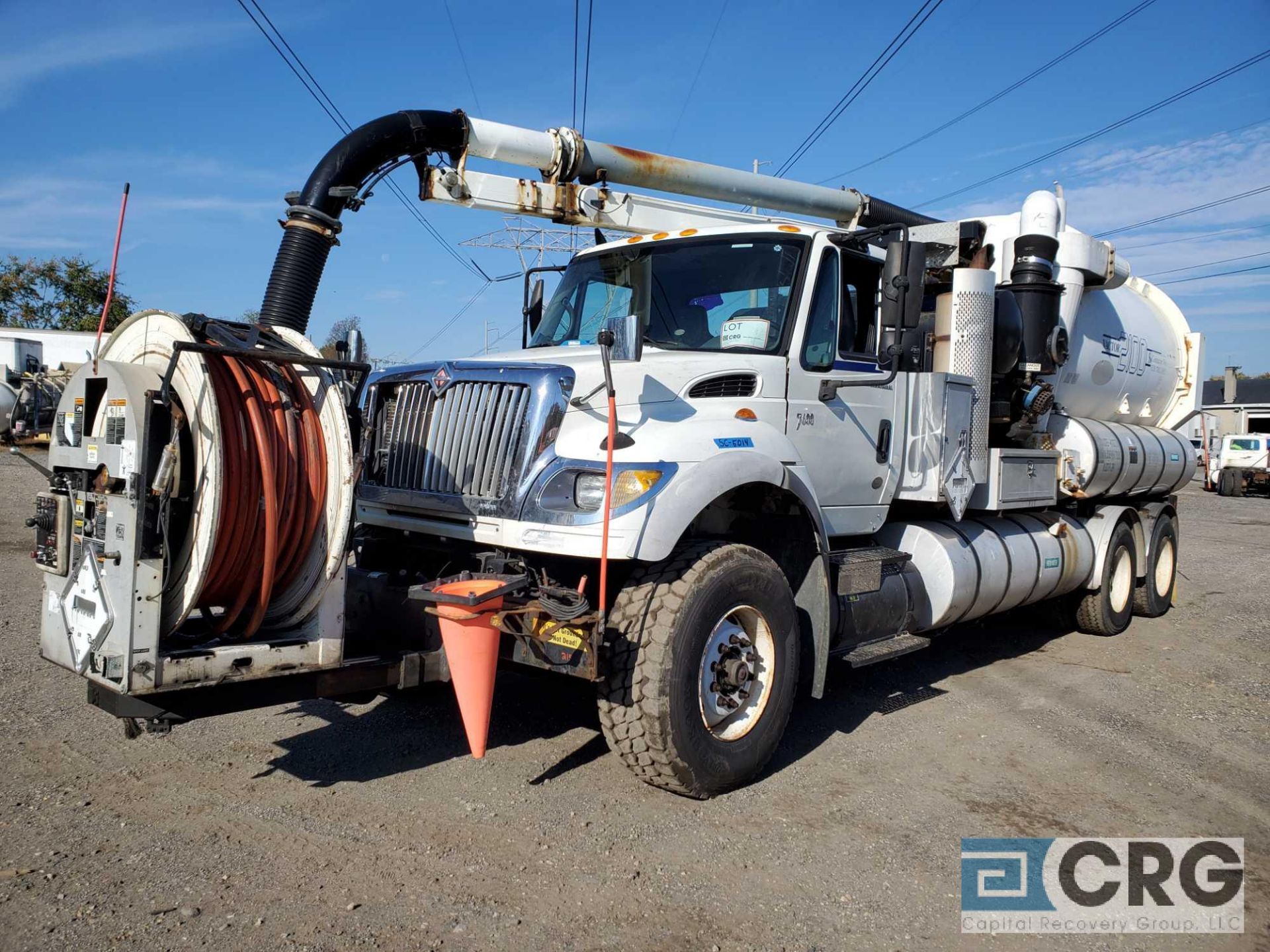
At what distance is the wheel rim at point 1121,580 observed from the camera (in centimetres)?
908

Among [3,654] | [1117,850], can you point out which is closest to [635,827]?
[1117,850]

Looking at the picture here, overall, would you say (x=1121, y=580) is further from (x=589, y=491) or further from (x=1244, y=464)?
(x=1244, y=464)

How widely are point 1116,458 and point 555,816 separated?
6539 mm

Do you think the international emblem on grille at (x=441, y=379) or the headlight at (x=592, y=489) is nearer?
the headlight at (x=592, y=489)

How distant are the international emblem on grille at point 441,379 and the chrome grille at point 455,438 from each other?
1.1 inches

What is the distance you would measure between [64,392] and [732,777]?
3.49 m

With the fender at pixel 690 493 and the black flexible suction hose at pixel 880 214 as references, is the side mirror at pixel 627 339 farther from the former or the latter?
the black flexible suction hose at pixel 880 214

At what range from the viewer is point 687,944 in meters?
3.24

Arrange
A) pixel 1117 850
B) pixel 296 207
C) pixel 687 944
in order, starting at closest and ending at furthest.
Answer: pixel 687 944 < pixel 1117 850 < pixel 296 207

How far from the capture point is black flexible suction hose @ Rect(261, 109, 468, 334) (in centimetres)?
651

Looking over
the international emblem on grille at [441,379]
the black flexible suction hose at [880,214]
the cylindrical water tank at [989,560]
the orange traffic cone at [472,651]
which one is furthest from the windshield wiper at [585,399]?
the black flexible suction hose at [880,214]

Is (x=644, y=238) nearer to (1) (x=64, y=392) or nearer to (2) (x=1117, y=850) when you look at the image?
A: (1) (x=64, y=392)

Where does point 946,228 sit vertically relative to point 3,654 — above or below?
above

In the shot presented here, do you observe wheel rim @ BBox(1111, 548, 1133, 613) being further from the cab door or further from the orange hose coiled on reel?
the orange hose coiled on reel
